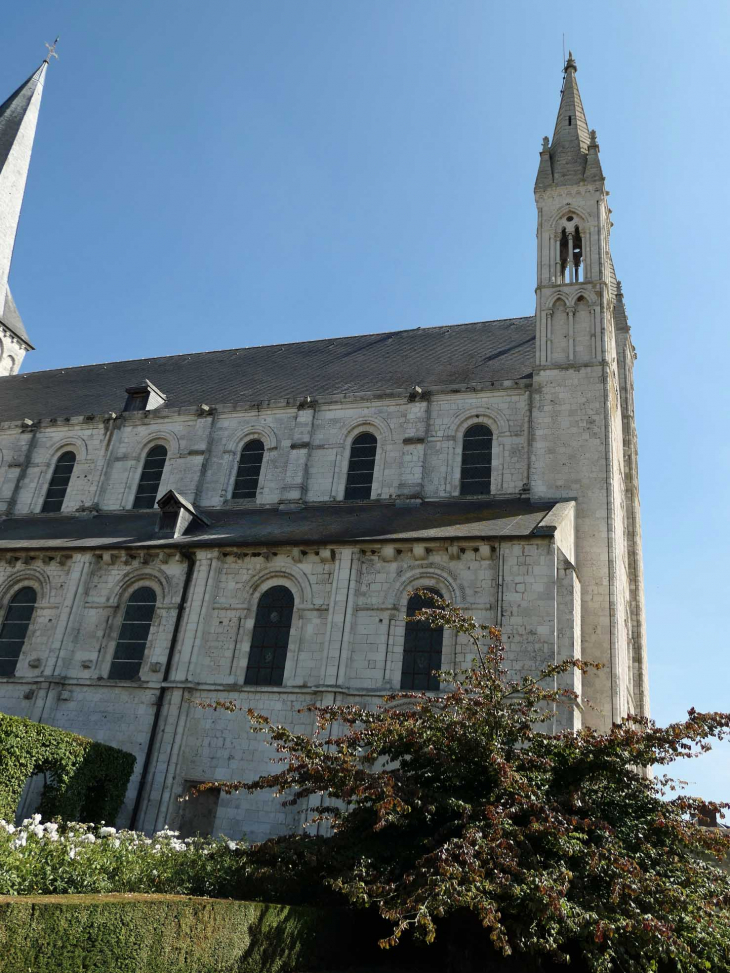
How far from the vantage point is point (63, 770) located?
15180mm

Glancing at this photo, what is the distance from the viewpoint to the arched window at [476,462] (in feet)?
71.4

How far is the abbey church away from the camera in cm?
1736

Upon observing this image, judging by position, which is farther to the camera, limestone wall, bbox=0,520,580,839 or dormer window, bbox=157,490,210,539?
dormer window, bbox=157,490,210,539

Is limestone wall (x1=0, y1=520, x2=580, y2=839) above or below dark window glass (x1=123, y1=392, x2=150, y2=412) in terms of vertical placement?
below

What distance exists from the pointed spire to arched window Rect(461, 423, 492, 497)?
23.8 metres

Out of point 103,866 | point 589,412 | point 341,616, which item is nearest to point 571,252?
point 589,412

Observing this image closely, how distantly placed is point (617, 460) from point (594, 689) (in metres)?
8.67

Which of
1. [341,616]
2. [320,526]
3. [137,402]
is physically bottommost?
[341,616]

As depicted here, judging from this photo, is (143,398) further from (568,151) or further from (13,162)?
(13,162)

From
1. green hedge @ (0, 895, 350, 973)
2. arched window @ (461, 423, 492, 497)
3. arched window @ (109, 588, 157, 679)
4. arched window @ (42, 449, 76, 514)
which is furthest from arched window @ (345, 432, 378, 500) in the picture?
green hedge @ (0, 895, 350, 973)

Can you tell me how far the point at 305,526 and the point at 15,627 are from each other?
8.01 metres

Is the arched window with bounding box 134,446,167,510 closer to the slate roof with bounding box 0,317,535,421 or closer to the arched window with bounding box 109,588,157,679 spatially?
the slate roof with bounding box 0,317,535,421

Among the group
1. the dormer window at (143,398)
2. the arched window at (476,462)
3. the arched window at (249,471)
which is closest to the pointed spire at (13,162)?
the dormer window at (143,398)

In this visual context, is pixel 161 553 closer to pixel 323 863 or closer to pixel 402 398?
pixel 402 398
